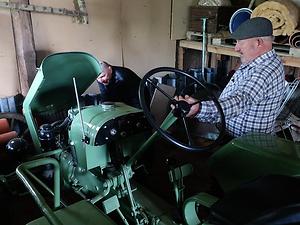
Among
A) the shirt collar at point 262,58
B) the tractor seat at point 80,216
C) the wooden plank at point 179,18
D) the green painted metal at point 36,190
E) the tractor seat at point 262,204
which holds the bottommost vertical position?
the tractor seat at point 80,216

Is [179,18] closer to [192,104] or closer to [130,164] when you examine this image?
[130,164]

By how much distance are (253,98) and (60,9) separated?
2.15 metres

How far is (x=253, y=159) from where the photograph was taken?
4.85 ft

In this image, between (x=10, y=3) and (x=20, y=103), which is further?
(x=20, y=103)

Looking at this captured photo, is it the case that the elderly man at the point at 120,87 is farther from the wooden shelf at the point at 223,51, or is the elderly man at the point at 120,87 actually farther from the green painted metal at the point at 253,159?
the green painted metal at the point at 253,159

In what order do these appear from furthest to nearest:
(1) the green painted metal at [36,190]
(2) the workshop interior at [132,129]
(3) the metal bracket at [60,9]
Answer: (3) the metal bracket at [60,9]
(2) the workshop interior at [132,129]
(1) the green painted metal at [36,190]

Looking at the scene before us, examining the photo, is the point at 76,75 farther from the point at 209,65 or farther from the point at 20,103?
→ the point at 209,65

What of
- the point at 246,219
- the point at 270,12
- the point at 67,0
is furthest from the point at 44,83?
the point at 270,12

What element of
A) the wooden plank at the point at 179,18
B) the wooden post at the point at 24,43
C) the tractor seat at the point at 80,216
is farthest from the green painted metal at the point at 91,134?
the wooden plank at the point at 179,18

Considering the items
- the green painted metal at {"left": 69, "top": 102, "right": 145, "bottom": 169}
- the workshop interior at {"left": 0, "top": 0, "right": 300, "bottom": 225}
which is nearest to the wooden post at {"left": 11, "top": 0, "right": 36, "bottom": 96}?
the workshop interior at {"left": 0, "top": 0, "right": 300, "bottom": 225}

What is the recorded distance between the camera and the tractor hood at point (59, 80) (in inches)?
81.7

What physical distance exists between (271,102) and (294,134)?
1293mm

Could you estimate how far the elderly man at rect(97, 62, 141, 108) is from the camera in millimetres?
3027

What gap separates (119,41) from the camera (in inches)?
145
